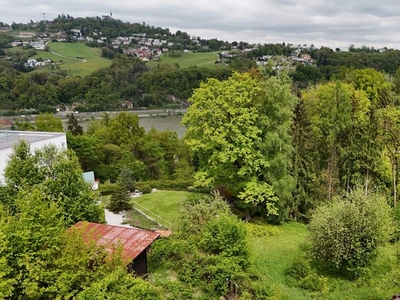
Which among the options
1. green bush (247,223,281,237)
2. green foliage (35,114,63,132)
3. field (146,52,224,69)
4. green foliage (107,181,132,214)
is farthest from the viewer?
field (146,52,224,69)

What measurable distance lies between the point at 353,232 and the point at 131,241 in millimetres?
8547

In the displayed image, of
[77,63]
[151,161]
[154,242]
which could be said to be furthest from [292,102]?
[77,63]

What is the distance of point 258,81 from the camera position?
68.5ft

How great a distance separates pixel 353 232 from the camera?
13.1 m

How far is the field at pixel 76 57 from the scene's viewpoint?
117 m

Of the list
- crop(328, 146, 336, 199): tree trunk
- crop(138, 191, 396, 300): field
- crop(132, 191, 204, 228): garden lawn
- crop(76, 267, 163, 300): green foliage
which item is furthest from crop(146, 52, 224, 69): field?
crop(76, 267, 163, 300): green foliage

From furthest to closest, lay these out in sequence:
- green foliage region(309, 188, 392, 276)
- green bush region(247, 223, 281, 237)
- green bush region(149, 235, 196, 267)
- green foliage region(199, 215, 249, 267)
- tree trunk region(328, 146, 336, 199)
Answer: tree trunk region(328, 146, 336, 199), green bush region(247, 223, 281, 237), green foliage region(309, 188, 392, 276), green bush region(149, 235, 196, 267), green foliage region(199, 215, 249, 267)

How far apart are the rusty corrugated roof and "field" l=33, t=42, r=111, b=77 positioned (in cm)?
10779

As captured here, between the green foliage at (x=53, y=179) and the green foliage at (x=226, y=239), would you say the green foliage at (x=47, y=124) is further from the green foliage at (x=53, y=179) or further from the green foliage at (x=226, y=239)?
the green foliage at (x=226, y=239)

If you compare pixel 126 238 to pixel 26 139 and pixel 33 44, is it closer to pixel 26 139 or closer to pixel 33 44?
pixel 26 139

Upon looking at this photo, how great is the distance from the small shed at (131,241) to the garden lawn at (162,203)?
6.58 metres

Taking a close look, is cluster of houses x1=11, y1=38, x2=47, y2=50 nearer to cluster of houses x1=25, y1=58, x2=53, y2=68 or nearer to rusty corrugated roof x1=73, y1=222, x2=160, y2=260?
cluster of houses x1=25, y1=58, x2=53, y2=68

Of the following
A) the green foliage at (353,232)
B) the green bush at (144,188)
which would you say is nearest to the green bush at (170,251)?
the green foliage at (353,232)

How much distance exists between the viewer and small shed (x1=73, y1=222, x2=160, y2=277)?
1126cm
